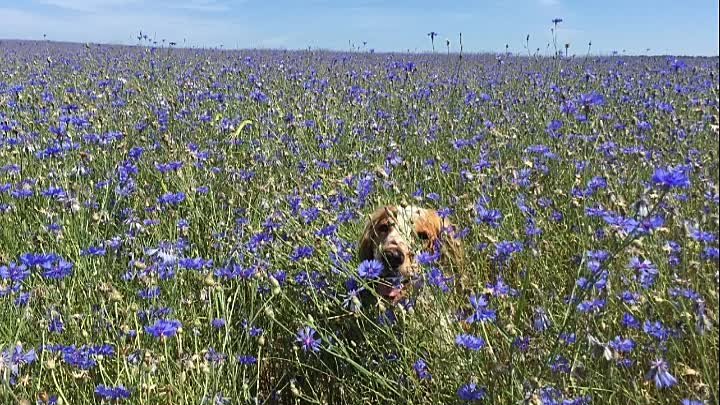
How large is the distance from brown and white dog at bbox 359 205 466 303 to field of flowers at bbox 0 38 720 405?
3.5 inches

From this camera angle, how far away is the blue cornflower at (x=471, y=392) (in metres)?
1.54

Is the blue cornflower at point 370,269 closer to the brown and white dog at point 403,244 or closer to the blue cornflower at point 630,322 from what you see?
the brown and white dog at point 403,244

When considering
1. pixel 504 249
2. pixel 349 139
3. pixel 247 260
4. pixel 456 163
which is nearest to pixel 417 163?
pixel 456 163

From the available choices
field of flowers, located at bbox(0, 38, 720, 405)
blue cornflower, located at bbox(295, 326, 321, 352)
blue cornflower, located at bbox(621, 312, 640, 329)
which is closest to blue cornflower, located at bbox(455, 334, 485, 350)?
field of flowers, located at bbox(0, 38, 720, 405)

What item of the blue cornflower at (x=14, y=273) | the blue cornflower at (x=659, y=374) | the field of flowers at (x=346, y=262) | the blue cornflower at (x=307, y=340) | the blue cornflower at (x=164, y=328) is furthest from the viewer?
the blue cornflower at (x=14, y=273)

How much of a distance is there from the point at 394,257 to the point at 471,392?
75 cm

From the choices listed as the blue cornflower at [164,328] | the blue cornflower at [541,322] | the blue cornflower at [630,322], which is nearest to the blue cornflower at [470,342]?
the blue cornflower at [541,322]

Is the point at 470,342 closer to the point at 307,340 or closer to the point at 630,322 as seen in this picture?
the point at 630,322

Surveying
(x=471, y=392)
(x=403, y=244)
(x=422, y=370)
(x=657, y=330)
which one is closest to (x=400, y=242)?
(x=403, y=244)

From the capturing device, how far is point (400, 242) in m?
2.25

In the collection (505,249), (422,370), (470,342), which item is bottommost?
(422,370)

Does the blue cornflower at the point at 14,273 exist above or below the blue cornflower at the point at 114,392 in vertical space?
above

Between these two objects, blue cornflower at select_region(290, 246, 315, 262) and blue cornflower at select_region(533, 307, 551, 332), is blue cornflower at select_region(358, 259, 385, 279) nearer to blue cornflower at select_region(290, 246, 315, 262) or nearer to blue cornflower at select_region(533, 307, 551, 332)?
blue cornflower at select_region(290, 246, 315, 262)

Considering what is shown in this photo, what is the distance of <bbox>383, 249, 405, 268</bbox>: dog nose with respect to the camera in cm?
223
